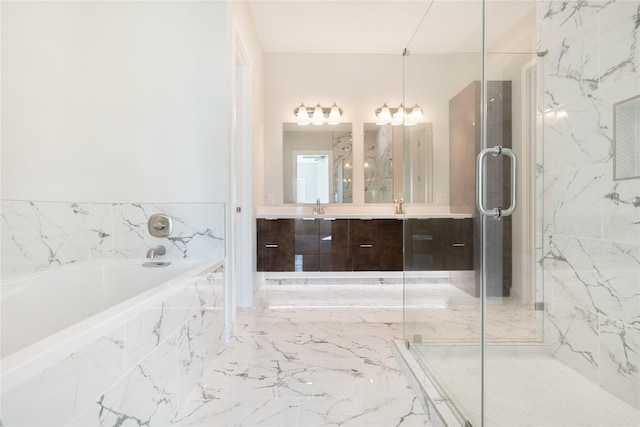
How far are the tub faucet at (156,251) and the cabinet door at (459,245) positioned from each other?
1809 mm

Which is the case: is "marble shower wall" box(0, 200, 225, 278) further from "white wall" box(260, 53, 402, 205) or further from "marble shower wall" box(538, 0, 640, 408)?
"marble shower wall" box(538, 0, 640, 408)

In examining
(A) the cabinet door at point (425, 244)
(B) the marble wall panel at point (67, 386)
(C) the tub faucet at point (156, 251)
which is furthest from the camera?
(A) the cabinet door at point (425, 244)

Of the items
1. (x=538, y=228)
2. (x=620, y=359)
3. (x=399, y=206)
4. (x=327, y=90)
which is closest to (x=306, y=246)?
(x=399, y=206)

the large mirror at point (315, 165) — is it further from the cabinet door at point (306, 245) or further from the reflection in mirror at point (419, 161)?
the reflection in mirror at point (419, 161)

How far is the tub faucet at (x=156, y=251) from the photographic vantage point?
6.68 ft

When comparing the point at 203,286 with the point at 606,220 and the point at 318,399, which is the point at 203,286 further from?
the point at 606,220

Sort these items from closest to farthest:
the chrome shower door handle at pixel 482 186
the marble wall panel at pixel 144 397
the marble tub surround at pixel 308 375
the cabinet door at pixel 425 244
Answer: the marble wall panel at pixel 144 397
the marble tub surround at pixel 308 375
the chrome shower door handle at pixel 482 186
the cabinet door at pixel 425 244

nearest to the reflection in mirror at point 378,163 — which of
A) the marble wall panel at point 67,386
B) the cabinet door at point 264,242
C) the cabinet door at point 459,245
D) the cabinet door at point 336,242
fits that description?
the cabinet door at point 336,242

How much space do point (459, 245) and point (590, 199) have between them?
74cm

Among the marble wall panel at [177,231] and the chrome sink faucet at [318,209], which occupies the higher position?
the chrome sink faucet at [318,209]

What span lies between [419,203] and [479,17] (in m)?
1.27

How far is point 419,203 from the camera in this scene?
263 cm

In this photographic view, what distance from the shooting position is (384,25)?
328 centimetres

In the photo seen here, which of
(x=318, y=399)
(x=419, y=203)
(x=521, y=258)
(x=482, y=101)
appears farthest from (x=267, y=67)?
(x=318, y=399)
